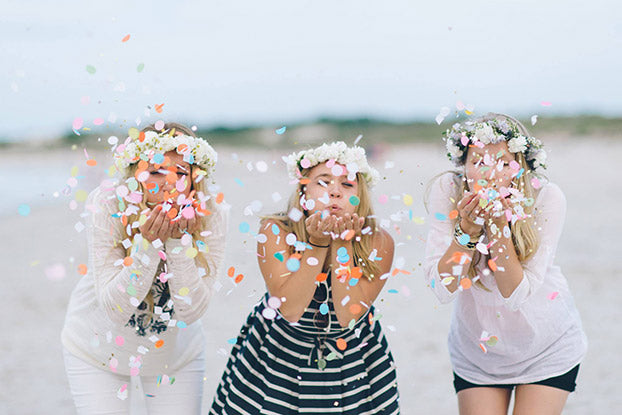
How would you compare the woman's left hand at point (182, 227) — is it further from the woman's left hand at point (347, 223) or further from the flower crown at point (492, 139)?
the flower crown at point (492, 139)

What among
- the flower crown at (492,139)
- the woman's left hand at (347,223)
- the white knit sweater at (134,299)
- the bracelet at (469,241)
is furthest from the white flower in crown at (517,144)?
the white knit sweater at (134,299)

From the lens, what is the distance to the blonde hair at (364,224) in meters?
3.20

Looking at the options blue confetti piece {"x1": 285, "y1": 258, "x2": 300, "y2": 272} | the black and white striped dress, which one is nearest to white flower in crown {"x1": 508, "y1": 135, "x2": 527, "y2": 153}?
the black and white striped dress

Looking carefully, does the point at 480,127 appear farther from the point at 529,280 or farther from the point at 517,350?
the point at 517,350

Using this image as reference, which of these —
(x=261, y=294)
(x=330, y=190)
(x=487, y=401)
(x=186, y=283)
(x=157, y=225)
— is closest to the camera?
(x=157, y=225)

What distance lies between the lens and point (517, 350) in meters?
3.32

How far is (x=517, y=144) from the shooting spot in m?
3.26

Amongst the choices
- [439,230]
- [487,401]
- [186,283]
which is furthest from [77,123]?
[487,401]

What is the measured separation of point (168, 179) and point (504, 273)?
1526 millimetres

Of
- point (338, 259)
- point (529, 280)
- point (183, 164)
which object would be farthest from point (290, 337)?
point (529, 280)

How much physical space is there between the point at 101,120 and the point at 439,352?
5145 mm

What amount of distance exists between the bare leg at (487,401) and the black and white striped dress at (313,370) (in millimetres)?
420

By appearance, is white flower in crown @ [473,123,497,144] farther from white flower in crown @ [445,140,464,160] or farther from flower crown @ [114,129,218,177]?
flower crown @ [114,129,218,177]

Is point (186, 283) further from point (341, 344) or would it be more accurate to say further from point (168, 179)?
point (341, 344)
